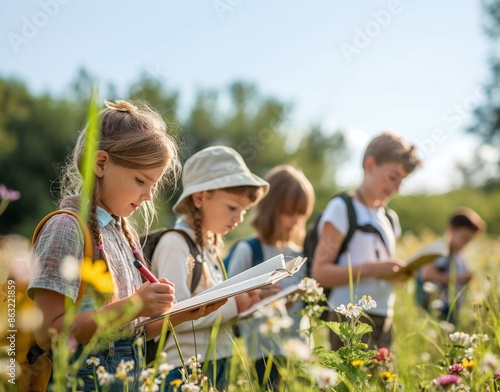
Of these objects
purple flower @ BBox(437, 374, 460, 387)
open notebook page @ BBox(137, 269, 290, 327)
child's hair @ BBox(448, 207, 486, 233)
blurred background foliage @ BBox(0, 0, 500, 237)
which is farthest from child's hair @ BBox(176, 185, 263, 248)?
blurred background foliage @ BBox(0, 0, 500, 237)

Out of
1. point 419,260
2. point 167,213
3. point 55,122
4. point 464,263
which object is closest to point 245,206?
point 419,260

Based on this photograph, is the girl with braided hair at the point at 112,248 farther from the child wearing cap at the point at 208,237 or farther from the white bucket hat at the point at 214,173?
the white bucket hat at the point at 214,173

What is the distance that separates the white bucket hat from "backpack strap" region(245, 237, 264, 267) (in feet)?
2.63

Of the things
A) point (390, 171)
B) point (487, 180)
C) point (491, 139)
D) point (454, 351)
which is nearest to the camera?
point (454, 351)

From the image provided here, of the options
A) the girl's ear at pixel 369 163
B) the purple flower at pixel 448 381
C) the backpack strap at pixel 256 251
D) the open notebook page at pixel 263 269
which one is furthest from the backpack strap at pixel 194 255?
the girl's ear at pixel 369 163

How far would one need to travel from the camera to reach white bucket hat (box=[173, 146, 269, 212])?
2973 mm

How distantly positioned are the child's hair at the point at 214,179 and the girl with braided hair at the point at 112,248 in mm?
670

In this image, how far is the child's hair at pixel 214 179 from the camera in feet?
9.73

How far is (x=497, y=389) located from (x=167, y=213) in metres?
21.0

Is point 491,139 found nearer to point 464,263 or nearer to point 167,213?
point 167,213

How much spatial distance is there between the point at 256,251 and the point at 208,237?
893 millimetres

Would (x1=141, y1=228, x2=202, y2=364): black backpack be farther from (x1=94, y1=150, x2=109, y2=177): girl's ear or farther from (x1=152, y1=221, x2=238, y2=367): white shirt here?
(x1=94, y1=150, x2=109, y2=177): girl's ear

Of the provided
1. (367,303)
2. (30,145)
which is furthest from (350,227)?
(30,145)

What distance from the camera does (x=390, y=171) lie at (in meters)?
3.84
